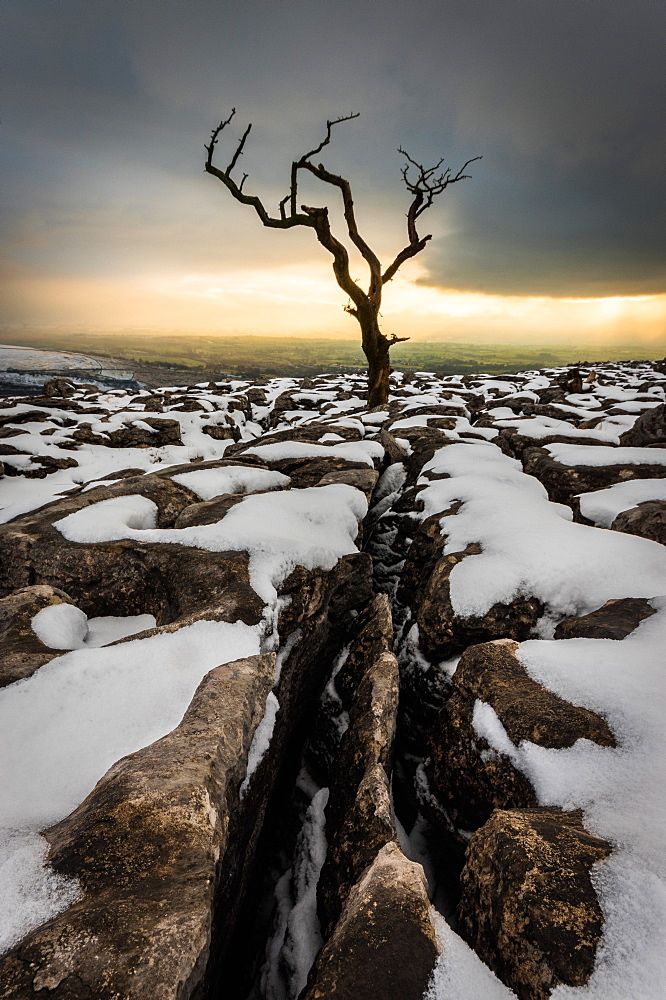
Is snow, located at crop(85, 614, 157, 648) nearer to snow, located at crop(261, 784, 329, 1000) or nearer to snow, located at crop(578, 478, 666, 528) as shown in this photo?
snow, located at crop(261, 784, 329, 1000)

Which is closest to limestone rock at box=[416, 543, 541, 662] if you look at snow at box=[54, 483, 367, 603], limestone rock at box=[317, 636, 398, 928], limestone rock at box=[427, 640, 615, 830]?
limestone rock at box=[317, 636, 398, 928]

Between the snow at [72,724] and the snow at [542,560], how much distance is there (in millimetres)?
3853

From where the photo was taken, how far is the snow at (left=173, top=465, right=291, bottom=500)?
10148 mm

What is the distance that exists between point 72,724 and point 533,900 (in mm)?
4306

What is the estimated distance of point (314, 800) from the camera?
605cm

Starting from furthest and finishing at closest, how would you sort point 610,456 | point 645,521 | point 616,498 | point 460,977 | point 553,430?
point 553,430 → point 610,456 → point 616,498 → point 645,521 → point 460,977

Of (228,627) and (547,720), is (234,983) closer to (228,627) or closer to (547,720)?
(228,627)

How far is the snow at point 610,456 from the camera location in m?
11.1

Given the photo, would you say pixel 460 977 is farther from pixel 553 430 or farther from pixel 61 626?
pixel 553 430

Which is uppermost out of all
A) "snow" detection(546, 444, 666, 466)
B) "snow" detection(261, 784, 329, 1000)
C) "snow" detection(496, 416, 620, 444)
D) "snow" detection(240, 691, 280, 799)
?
"snow" detection(496, 416, 620, 444)

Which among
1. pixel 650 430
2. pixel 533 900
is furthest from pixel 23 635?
pixel 650 430

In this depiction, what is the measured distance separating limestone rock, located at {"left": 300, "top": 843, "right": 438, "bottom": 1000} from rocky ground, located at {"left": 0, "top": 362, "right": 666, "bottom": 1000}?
0.05ft

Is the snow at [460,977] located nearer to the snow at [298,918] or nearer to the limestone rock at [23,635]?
the snow at [298,918]

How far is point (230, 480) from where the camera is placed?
1057 cm
